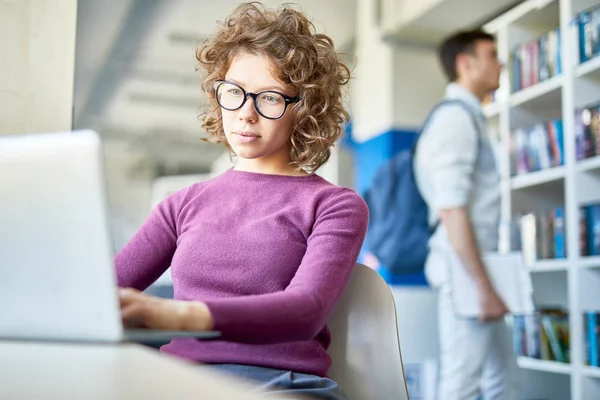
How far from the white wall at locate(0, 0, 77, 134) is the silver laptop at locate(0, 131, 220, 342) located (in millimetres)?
875

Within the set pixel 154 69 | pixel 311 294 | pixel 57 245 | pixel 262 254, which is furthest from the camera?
pixel 154 69

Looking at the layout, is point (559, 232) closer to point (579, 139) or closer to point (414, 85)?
point (579, 139)

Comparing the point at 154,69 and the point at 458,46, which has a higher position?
the point at 154,69

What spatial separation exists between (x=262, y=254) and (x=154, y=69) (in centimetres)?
455

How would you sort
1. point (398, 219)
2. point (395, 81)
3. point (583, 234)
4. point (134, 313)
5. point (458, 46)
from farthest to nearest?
point (395, 81)
point (398, 219)
point (583, 234)
point (458, 46)
point (134, 313)

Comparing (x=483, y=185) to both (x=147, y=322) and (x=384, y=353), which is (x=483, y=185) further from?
(x=147, y=322)

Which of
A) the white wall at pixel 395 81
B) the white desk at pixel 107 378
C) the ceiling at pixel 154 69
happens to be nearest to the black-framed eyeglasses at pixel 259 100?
the white desk at pixel 107 378

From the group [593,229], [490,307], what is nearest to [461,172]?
[490,307]

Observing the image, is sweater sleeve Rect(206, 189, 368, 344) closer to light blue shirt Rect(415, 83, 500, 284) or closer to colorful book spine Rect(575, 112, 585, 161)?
light blue shirt Rect(415, 83, 500, 284)

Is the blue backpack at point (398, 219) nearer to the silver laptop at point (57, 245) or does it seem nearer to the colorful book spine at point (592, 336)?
the colorful book spine at point (592, 336)

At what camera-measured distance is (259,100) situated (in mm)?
1142

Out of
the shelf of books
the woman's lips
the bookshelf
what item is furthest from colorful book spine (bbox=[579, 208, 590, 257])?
the woman's lips

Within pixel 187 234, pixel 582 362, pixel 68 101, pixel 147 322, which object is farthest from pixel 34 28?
pixel 582 362

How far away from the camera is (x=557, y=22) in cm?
351
